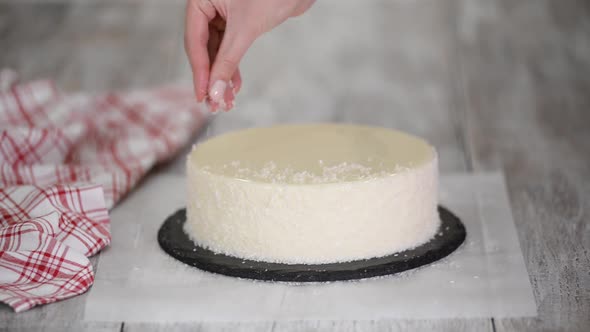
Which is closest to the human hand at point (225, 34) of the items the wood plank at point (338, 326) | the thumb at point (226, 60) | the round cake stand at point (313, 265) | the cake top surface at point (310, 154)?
the thumb at point (226, 60)

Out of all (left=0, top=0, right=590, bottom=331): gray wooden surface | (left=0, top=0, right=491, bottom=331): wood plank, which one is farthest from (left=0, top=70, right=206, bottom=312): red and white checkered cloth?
(left=0, top=0, right=491, bottom=331): wood plank

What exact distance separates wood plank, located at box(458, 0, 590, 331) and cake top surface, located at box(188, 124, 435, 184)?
0.32 m

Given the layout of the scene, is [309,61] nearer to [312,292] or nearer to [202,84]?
[202,84]

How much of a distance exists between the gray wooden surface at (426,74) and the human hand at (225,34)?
1.48 feet

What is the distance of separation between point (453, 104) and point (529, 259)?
1.37m

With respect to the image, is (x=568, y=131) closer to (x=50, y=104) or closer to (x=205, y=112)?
(x=205, y=112)

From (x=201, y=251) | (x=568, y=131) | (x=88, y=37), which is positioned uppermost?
(x=201, y=251)

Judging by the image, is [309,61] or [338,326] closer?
[338,326]

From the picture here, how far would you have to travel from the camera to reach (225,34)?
1566 millimetres

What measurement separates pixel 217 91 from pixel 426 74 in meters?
1.81

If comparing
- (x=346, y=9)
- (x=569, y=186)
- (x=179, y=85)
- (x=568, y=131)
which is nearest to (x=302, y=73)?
(x=179, y=85)

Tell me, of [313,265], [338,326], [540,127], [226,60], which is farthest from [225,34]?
[540,127]

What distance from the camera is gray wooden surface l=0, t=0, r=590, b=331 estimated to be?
6.51 ft

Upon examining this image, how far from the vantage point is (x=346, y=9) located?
404 cm
